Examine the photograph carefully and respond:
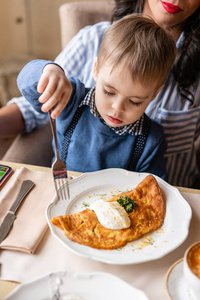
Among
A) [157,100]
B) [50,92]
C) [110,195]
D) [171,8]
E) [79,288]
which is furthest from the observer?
[157,100]

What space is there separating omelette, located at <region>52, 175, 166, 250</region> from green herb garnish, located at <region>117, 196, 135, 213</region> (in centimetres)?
2

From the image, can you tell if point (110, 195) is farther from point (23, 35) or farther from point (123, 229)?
point (23, 35)

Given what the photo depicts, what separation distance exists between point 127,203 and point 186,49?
1017 mm

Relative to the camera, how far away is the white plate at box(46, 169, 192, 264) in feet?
2.85

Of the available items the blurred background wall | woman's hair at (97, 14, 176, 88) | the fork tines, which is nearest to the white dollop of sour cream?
the fork tines

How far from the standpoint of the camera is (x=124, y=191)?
44.8 inches

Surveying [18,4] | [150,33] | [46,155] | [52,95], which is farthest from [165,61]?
[18,4]

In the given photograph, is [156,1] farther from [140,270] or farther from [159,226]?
[140,270]

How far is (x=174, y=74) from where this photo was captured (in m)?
1.70

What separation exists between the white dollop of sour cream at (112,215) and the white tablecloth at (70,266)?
121mm

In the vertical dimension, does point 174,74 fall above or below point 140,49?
below

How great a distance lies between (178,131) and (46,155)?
31.7 inches

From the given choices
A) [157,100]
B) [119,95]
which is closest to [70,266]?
[119,95]

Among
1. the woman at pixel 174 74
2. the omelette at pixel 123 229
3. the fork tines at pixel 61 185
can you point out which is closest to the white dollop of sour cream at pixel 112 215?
the omelette at pixel 123 229
